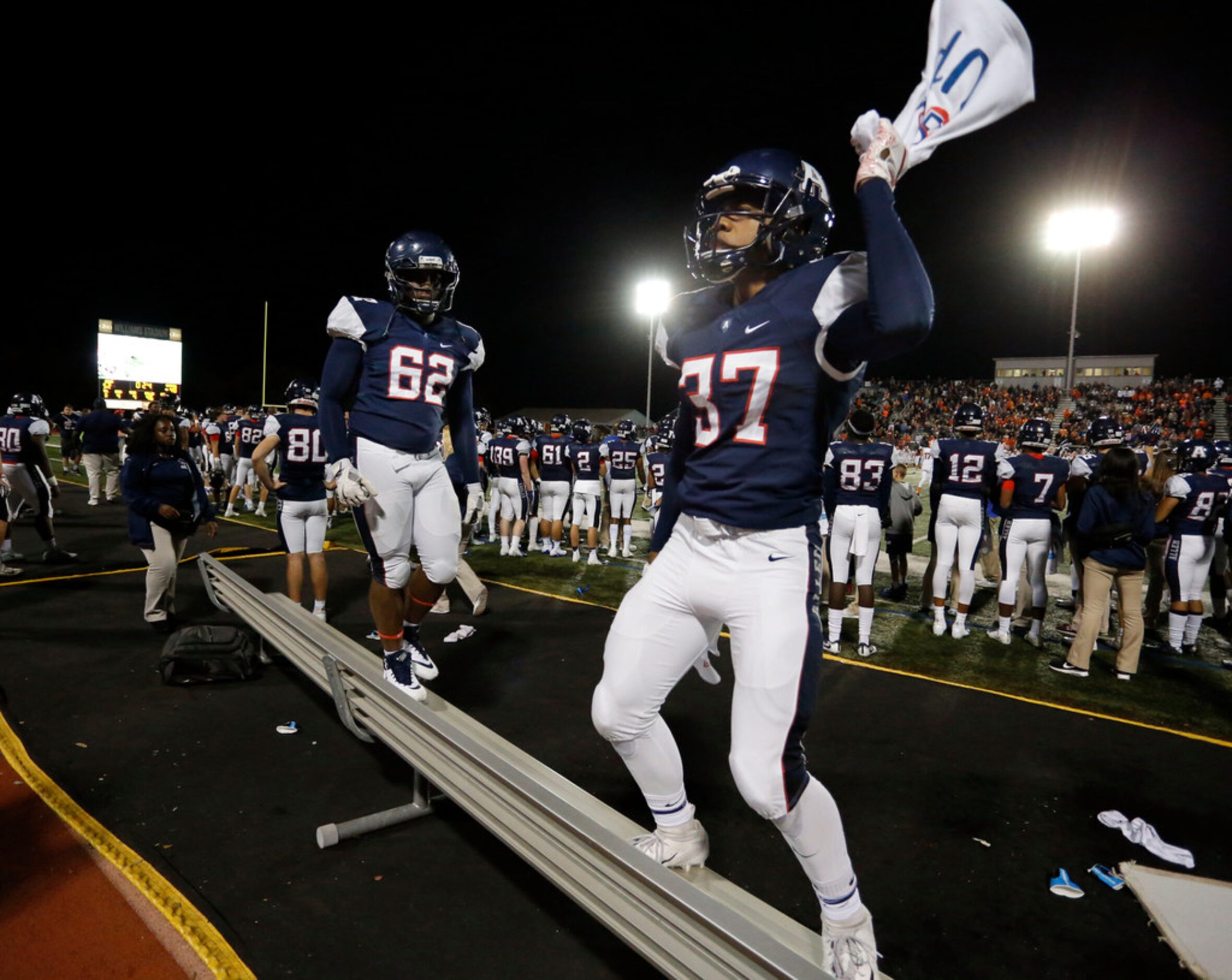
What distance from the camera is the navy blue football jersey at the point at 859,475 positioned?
6.51 meters

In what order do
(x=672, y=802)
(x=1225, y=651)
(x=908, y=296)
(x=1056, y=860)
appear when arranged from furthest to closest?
(x=1225, y=651)
(x=1056, y=860)
(x=672, y=802)
(x=908, y=296)

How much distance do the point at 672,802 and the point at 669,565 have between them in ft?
2.95

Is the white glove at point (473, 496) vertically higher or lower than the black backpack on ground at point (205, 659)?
higher

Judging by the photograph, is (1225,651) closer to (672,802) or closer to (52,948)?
(672,802)

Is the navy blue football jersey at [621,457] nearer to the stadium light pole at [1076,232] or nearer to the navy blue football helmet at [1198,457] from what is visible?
the navy blue football helmet at [1198,457]

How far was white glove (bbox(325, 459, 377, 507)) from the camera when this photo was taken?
3.71m

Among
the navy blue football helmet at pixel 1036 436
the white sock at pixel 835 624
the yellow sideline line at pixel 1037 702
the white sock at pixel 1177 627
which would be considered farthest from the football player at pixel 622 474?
the white sock at pixel 1177 627

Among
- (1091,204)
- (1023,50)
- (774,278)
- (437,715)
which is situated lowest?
(437,715)

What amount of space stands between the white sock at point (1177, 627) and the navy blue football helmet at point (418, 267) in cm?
756

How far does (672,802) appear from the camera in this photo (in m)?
2.52

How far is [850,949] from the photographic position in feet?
6.75

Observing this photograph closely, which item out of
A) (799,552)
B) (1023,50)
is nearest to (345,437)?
(799,552)

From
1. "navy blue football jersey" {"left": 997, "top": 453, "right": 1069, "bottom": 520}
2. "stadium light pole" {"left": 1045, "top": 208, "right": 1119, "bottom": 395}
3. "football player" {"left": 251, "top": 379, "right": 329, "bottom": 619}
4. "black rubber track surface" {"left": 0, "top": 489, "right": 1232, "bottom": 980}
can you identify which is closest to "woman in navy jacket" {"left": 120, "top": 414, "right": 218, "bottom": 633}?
"black rubber track surface" {"left": 0, "top": 489, "right": 1232, "bottom": 980}

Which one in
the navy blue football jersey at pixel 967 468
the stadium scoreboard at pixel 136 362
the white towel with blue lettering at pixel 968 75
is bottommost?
the navy blue football jersey at pixel 967 468
